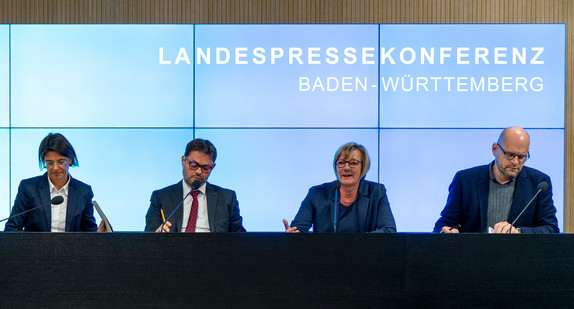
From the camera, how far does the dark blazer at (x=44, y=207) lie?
3.03 m

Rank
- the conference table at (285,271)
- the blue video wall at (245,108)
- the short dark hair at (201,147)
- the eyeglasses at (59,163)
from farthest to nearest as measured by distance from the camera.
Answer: the blue video wall at (245,108) → the eyeglasses at (59,163) → the short dark hair at (201,147) → the conference table at (285,271)

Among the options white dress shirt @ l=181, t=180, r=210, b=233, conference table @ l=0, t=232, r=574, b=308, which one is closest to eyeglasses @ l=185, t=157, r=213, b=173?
white dress shirt @ l=181, t=180, r=210, b=233

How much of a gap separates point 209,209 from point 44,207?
83 cm

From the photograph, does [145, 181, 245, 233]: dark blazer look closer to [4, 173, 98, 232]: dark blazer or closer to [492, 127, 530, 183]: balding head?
[4, 173, 98, 232]: dark blazer

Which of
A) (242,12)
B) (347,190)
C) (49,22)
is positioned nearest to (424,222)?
(347,190)

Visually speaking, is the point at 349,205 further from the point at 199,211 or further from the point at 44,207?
the point at 44,207

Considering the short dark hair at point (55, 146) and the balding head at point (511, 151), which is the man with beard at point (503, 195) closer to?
the balding head at point (511, 151)

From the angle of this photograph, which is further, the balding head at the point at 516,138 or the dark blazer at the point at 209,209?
the dark blazer at the point at 209,209

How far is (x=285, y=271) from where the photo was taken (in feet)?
6.20

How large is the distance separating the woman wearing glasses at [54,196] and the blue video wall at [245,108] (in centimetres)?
167

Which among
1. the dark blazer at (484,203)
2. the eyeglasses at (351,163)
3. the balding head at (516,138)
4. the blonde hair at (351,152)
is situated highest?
the balding head at (516,138)

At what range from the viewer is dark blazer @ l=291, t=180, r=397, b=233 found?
299 centimetres

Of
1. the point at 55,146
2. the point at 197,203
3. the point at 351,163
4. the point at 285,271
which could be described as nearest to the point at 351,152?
the point at 351,163

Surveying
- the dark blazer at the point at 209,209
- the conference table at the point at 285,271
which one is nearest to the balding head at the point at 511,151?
the conference table at the point at 285,271
